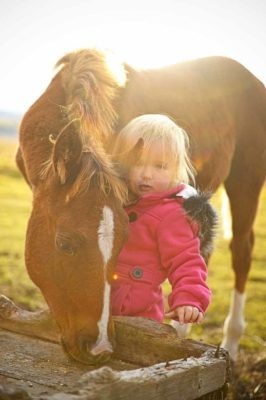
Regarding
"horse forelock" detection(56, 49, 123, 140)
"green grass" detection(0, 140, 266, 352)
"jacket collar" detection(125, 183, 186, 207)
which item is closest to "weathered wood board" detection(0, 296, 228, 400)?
"jacket collar" detection(125, 183, 186, 207)

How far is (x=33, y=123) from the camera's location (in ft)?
12.5

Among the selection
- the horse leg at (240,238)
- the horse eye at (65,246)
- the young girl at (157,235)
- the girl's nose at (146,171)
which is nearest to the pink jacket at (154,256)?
the young girl at (157,235)

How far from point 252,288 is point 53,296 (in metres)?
7.06

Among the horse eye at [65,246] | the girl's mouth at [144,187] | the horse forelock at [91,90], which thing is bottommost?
the horse eye at [65,246]

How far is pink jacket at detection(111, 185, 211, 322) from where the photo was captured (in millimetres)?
3061

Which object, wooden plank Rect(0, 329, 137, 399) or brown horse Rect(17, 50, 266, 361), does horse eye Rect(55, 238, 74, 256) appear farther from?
wooden plank Rect(0, 329, 137, 399)

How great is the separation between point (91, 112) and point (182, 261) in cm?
107

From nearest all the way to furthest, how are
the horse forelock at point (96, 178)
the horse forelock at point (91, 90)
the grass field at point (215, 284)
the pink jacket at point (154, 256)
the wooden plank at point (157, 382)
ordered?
the wooden plank at point (157, 382), the horse forelock at point (96, 178), the pink jacket at point (154, 256), the horse forelock at point (91, 90), the grass field at point (215, 284)

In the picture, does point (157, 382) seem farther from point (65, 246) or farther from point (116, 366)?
point (65, 246)

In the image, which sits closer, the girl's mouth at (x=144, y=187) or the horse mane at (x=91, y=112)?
the horse mane at (x=91, y=112)

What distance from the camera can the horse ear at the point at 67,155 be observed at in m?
2.94

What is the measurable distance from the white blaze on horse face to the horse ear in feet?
0.96

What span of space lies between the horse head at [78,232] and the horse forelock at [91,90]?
12mm

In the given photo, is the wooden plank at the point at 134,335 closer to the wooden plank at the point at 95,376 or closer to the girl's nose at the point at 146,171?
the wooden plank at the point at 95,376
